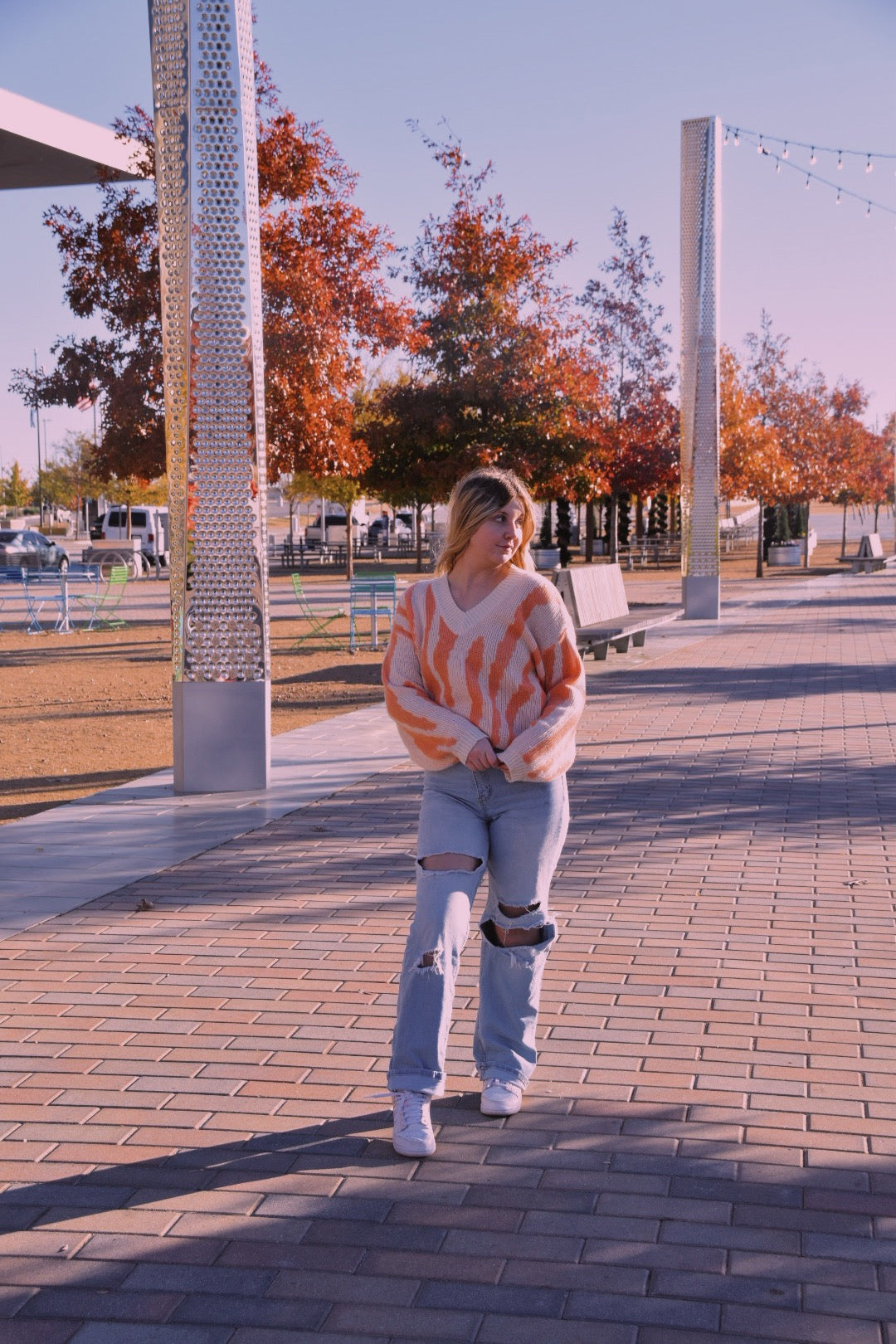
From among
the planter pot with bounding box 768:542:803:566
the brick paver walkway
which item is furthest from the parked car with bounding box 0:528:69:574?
the brick paver walkway

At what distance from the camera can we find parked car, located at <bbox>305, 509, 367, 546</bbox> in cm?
5249

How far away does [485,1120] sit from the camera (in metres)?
4.00

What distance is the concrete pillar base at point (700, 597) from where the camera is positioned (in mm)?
Answer: 22891

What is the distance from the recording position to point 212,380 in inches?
339

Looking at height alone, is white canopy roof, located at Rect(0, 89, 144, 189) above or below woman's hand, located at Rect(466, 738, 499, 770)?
above

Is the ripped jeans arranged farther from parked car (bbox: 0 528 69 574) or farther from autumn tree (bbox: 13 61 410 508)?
parked car (bbox: 0 528 69 574)

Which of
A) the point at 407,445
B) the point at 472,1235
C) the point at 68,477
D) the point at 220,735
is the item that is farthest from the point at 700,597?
the point at 68,477

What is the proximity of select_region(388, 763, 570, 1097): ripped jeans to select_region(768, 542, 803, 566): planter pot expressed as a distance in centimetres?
4338

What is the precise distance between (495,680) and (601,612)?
14.1 metres

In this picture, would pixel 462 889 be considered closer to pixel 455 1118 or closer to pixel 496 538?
pixel 455 1118

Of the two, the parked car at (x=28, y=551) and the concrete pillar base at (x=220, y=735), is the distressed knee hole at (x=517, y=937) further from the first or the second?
the parked car at (x=28, y=551)

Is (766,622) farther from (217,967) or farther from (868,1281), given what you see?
(868,1281)

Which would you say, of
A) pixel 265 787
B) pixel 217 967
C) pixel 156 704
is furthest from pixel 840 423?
pixel 217 967

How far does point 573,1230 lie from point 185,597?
592cm
